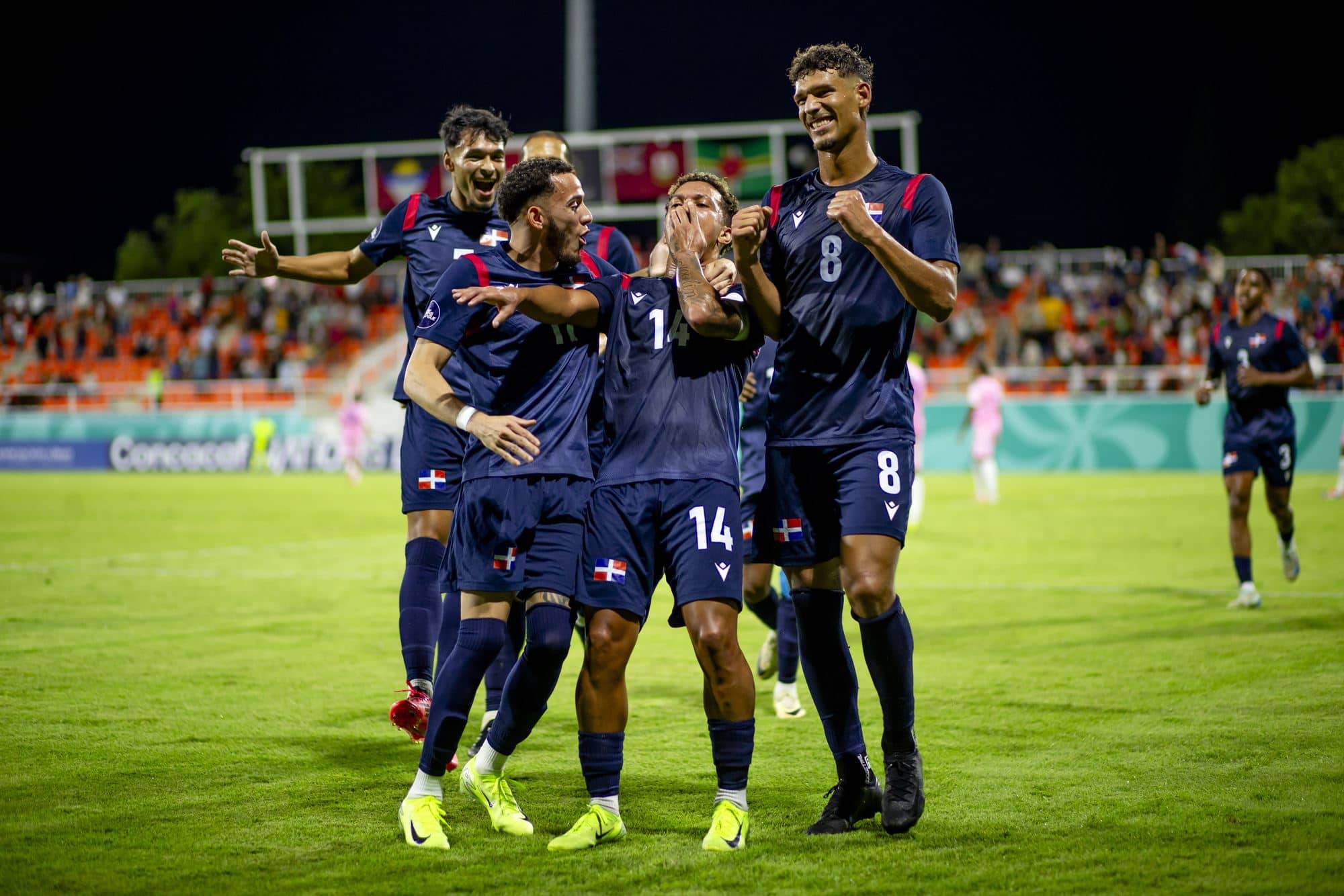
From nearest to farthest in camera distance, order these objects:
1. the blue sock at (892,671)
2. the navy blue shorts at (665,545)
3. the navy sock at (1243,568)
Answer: the navy blue shorts at (665,545) < the blue sock at (892,671) < the navy sock at (1243,568)

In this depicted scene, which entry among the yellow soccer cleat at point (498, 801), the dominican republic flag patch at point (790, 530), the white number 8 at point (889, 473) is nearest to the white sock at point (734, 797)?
the yellow soccer cleat at point (498, 801)

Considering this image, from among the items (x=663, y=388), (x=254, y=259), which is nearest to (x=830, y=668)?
(x=663, y=388)

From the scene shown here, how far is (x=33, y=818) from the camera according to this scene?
5039 millimetres

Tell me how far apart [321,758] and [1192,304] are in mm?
27217

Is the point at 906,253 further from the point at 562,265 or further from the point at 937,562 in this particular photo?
the point at 937,562

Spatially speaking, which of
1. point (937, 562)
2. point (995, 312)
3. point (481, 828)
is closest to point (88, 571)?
point (937, 562)

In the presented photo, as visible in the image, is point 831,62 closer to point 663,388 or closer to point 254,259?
point 663,388

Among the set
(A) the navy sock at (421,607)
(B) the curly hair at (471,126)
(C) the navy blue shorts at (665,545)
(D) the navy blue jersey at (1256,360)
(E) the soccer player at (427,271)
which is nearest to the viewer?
(C) the navy blue shorts at (665,545)

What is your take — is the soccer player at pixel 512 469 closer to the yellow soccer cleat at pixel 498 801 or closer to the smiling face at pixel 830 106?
the yellow soccer cleat at pixel 498 801

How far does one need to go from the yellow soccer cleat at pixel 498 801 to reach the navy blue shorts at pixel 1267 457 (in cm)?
743

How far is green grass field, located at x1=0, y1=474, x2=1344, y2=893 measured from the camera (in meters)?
4.42

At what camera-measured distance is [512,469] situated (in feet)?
16.1

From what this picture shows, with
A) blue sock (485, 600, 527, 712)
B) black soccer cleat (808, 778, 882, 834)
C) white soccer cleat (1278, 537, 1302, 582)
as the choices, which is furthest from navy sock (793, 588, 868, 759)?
white soccer cleat (1278, 537, 1302, 582)

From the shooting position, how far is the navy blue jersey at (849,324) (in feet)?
16.4
